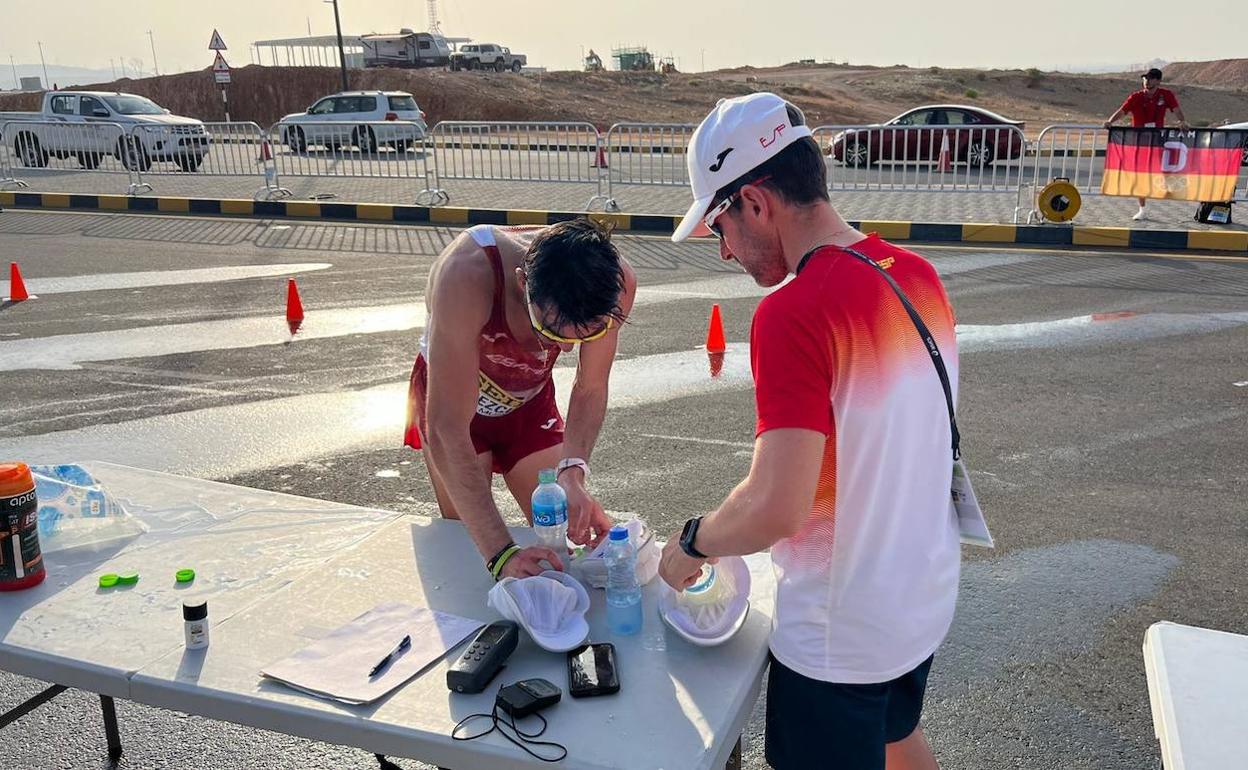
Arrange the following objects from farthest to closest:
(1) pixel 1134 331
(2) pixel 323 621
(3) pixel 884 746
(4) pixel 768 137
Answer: (1) pixel 1134 331 → (2) pixel 323 621 → (3) pixel 884 746 → (4) pixel 768 137

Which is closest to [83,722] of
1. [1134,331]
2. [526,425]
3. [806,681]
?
[526,425]

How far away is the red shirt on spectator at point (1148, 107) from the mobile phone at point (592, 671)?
1322cm

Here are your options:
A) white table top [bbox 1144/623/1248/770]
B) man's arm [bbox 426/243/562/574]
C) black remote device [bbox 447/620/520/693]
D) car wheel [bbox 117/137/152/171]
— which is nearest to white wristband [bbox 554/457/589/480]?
man's arm [bbox 426/243/562/574]

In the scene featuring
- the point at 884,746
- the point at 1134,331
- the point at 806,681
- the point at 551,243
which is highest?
the point at 551,243

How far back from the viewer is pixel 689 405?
21.6 ft

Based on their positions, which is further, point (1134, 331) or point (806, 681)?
point (1134, 331)

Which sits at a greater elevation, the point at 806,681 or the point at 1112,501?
the point at 806,681

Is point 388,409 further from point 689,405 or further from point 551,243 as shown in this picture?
point 551,243

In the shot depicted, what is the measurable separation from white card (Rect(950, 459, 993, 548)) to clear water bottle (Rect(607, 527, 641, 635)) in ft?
2.55

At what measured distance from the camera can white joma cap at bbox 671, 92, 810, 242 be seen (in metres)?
2.07

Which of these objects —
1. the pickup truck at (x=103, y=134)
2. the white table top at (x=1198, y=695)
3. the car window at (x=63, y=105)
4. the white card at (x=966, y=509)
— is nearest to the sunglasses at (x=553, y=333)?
the white card at (x=966, y=509)

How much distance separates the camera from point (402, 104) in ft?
94.4

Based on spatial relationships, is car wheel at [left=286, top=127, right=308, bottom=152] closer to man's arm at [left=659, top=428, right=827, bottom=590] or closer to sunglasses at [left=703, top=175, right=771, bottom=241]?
sunglasses at [left=703, top=175, right=771, bottom=241]

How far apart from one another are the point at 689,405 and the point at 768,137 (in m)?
4.54
